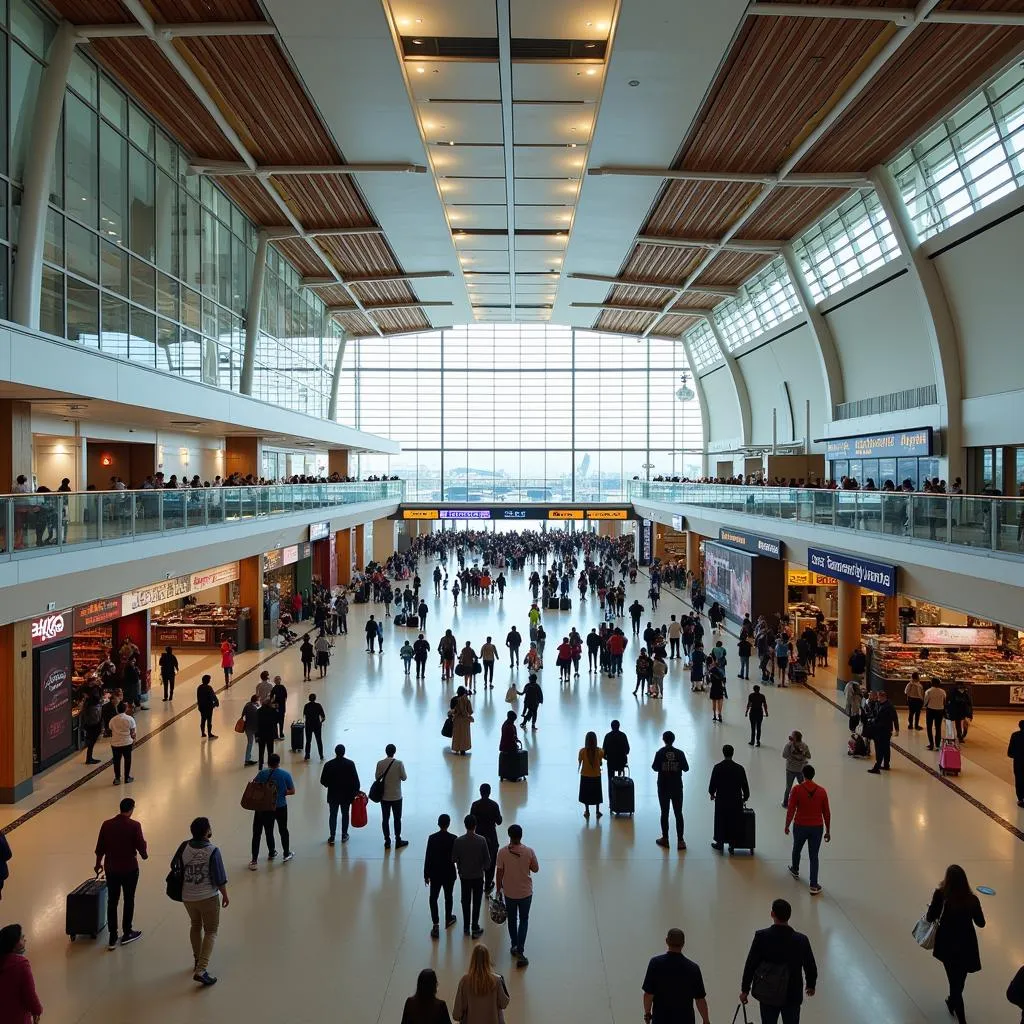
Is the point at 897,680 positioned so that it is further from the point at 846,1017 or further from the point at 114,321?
the point at 114,321

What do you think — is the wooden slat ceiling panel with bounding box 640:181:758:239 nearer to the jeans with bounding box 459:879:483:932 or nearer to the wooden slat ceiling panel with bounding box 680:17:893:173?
the wooden slat ceiling panel with bounding box 680:17:893:173

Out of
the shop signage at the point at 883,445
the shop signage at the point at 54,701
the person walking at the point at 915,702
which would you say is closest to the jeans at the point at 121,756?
the shop signage at the point at 54,701

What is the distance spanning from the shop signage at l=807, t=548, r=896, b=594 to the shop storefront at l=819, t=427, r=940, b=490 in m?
3.07

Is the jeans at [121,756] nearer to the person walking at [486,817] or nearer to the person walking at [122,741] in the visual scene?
the person walking at [122,741]

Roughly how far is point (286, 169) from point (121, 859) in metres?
18.2

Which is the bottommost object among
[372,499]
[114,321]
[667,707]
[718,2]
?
[667,707]

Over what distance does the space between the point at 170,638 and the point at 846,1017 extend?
752 inches

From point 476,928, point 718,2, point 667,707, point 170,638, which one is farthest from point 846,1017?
point 170,638

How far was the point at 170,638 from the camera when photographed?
21.0 meters

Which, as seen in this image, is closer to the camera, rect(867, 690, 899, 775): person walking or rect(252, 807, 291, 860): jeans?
rect(252, 807, 291, 860): jeans

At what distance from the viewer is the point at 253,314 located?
2455 cm

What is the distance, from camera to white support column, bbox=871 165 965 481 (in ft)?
62.1

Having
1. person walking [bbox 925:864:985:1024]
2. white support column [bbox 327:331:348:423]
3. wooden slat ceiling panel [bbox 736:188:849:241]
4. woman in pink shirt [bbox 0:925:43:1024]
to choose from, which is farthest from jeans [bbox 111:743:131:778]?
white support column [bbox 327:331:348:423]

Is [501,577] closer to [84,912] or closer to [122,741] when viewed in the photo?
[122,741]
